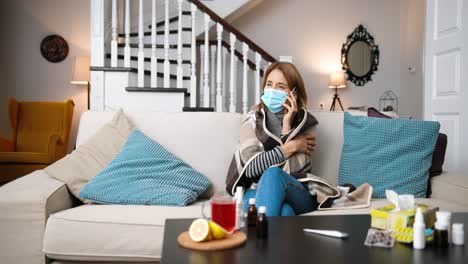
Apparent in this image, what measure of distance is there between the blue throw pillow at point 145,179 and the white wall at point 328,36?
12.9 ft

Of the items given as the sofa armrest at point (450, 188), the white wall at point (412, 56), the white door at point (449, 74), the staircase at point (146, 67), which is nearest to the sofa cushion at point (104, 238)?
the sofa armrest at point (450, 188)

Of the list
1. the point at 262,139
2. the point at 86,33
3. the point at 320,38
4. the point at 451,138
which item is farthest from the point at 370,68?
the point at 262,139

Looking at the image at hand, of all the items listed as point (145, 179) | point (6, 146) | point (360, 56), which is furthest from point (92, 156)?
point (360, 56)

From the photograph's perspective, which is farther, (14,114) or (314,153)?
(14,114)

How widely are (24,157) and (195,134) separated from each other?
2.72 m

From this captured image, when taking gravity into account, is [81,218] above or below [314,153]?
below

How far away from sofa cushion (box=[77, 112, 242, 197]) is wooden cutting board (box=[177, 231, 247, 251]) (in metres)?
1.02

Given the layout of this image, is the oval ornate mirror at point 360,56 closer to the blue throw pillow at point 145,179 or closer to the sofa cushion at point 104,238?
the blue throw pillow at point 145,179

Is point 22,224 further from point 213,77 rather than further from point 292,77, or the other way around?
point 213,77

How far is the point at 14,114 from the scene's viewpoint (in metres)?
4.85

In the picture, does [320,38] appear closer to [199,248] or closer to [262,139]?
[262,139]

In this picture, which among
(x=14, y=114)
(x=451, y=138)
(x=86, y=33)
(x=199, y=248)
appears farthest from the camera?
(x=86, y=33)

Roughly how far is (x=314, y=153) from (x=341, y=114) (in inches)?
10.2

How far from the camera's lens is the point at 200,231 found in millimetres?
1158
